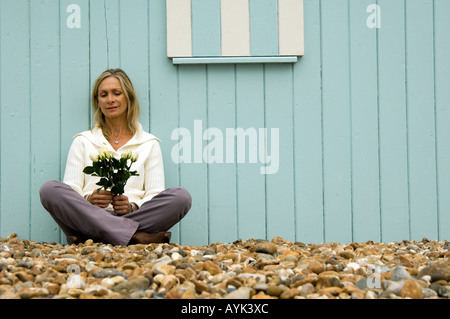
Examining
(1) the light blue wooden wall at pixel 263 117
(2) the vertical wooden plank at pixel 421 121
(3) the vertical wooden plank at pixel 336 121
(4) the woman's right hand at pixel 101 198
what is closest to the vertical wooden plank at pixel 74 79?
(1) the light blue wooden wall at pixel 263 117

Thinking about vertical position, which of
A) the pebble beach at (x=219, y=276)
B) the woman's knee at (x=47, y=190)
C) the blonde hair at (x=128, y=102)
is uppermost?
the blonde hair at (x=128, y=102)

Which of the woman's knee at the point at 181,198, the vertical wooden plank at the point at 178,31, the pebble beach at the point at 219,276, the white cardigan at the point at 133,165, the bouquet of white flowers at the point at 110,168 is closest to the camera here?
the pebble beach at the point at 219,276

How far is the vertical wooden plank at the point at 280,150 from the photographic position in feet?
9.11

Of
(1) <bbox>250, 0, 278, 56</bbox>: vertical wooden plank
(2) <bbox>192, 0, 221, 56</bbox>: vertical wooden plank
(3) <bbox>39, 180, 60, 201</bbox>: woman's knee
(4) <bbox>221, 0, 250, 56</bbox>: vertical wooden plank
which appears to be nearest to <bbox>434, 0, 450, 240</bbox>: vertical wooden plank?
(1) <bbox>250, 0, 278, 56</bbox>: vertical wooden plank

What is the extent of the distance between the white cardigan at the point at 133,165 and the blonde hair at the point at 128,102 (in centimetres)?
6

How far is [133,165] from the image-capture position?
8.67 ft

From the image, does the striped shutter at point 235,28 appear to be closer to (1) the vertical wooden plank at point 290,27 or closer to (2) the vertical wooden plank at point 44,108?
(1) the vertical wooden plank at point 290,27

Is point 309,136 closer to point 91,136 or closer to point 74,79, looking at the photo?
point 91,136

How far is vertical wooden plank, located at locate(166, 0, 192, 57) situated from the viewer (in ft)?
9.02

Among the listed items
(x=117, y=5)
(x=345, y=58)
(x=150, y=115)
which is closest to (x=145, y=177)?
(x=150, y=115)

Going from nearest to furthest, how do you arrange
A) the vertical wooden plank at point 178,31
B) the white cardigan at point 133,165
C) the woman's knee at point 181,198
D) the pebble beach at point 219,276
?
the pebble beach at point 219,276, the woman's knee at point 181,198, the white cardigan at point 133,165, the vertical wooden plank at point 178,31

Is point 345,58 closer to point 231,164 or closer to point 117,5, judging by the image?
point 231,164

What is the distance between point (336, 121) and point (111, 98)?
1267 millimetres

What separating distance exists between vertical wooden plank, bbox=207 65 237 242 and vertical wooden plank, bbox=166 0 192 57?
0.92 feet
